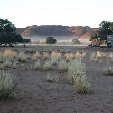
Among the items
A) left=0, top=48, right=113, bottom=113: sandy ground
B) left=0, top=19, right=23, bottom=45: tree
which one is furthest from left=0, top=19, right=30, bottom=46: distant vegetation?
left=0, top=48, right=113, bottom=113: sandy ground

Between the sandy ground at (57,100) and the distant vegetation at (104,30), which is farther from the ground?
the distant vegetation at (104,30)

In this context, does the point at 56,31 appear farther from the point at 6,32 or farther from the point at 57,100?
the point at 57,100

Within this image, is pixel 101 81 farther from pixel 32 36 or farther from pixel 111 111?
pixel 32 36

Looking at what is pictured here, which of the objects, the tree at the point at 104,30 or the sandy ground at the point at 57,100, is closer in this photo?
the sandy ground at the point at 57,100

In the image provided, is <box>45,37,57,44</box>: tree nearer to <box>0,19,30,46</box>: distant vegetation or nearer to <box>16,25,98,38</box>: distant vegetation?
<box>16,25,98,38</box>: distant vegetation

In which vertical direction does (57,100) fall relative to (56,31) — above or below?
below

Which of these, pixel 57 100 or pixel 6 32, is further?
pixel 6 32

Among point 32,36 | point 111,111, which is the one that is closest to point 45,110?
point 111,111

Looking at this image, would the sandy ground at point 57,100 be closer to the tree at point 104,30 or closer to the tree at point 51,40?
the tree at point 104,30

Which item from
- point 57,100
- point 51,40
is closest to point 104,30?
point 51,40

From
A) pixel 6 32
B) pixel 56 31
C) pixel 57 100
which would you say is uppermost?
pixel 6 32

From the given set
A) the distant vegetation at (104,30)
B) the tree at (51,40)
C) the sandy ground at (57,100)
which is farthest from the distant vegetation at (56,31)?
the sandy ground at (57,100)

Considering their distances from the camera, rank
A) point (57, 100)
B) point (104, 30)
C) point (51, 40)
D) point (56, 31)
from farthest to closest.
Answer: point (56, 31) < point (51, 40) < point (104, 30) < point (57, 100)

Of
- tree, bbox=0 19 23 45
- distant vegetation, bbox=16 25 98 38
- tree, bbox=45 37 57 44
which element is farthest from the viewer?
distant vegetation, bbox=16 25 98 38
